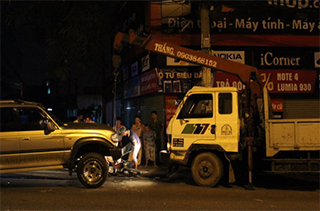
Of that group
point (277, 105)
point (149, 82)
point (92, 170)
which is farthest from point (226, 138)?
point (149, 82)

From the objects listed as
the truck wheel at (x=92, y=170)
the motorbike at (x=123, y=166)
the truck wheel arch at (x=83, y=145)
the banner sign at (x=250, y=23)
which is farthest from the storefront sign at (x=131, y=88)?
the truck wheel at (x=92, y=170)

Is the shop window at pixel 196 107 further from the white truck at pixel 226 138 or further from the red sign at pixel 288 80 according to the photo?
the red sign at pixel 288 80

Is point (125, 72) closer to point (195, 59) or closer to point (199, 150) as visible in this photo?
point (195, 59)

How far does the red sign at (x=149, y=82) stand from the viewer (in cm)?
1463

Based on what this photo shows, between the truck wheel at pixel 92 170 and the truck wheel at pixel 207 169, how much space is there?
2262 mm

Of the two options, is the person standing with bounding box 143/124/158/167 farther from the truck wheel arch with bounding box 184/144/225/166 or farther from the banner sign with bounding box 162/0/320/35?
the banner sign with bounding box 162/0/320/35

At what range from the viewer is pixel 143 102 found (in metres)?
17.1

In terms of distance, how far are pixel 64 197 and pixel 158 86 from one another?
7436 mm

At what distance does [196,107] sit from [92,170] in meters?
3.02

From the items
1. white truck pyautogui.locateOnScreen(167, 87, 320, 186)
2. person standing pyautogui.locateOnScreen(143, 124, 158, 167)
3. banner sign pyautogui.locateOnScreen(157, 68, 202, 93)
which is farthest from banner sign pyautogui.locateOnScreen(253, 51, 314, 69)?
white truck pyautogui.locateOnScreen(167, 87, 320, 186)

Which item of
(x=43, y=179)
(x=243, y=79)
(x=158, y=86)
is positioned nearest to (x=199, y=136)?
(x=243, y=79)

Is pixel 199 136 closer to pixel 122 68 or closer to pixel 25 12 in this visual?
pixel 25 12

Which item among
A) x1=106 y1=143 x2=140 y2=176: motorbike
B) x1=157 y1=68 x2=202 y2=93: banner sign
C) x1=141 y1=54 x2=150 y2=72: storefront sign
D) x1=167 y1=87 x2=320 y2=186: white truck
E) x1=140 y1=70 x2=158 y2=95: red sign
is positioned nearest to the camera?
x1=167 y1=87 x2=320 y2=186: white truck

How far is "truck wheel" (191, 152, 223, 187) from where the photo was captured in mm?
8844
